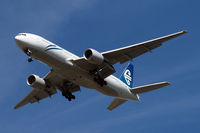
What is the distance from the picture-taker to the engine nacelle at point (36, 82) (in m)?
36.3

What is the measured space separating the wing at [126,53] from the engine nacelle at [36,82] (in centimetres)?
511

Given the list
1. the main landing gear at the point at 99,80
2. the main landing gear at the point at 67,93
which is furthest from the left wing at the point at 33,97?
the main landing gear at the point at 99,80

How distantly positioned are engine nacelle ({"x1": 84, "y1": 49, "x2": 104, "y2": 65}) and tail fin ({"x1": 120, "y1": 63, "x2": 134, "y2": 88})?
10274 millimetres

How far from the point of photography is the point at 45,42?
32531mm

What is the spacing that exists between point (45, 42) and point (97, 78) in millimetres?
5750

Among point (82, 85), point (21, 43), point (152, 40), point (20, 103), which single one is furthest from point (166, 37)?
point (20, 103)

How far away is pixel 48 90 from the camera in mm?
38625

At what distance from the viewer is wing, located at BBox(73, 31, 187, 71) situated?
107 feet

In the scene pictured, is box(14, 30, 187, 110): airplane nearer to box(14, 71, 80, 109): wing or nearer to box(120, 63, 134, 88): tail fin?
box(14, 71, 80, 109): wing

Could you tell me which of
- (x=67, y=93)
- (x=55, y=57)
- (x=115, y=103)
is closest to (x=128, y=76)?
(x=115, y=103)

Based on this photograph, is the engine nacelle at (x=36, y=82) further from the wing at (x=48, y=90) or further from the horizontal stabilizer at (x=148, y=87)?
the horizontal stabilizer at (x=148, y=87)

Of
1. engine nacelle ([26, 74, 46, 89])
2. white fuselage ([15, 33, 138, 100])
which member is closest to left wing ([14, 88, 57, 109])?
engine nacelle ([26, 74, 46, 89])

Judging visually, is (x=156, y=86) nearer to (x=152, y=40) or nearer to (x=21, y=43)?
(x=152, y=40)

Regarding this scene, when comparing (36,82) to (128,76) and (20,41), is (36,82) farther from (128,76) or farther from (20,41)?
(128,76)
